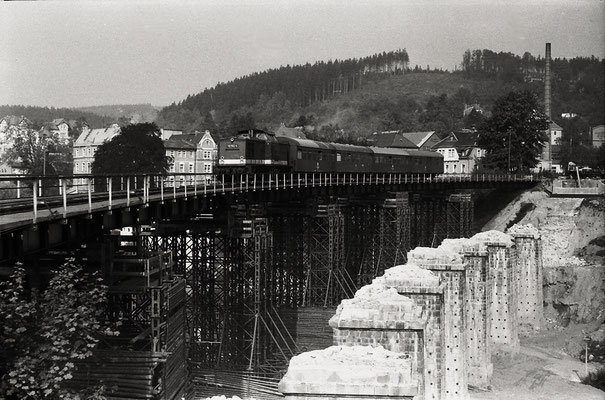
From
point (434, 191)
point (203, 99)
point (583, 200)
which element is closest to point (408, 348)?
point (434, 191)

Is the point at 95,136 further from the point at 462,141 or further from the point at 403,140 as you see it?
the point at 462,141

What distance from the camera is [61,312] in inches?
599

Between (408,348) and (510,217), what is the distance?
2277 inches

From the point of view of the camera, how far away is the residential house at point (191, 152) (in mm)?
77000

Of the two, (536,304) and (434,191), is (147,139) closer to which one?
(434,191)

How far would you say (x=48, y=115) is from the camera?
10450 cm

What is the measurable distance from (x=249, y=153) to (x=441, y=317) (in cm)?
1940

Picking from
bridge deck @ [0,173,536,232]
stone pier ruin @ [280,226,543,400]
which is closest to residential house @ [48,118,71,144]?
bridge deck @ [0,173,536,232]

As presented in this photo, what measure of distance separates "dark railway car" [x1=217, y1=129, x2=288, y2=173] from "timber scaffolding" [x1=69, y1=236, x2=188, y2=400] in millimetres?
15342

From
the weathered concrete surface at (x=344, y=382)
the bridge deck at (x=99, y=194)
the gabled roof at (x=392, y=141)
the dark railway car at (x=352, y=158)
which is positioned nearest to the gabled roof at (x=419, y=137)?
the gabled roof at (x=392, y=141)

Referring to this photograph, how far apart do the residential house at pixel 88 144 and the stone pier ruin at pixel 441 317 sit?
39.7m

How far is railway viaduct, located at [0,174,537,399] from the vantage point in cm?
1853

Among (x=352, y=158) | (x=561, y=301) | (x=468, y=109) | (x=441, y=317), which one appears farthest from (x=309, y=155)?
(x=468, y=109)

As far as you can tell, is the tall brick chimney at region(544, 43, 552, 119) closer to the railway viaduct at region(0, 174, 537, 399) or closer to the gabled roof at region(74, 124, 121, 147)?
the railway viaduct at region(0, 174, 537, 399)
